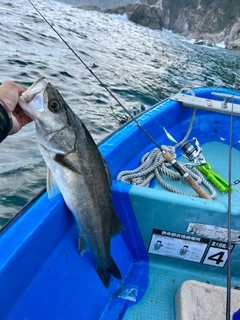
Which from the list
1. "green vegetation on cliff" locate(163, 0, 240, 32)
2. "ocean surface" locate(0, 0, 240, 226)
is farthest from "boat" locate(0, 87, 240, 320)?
"green vegetation on cliff" locate(163, 0, 240, 32)

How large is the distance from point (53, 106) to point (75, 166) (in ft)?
1.41

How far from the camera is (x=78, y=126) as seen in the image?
193 centimetres

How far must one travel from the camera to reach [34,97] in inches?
70.7

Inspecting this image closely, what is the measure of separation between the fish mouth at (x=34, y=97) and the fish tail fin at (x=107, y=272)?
1.30 meters

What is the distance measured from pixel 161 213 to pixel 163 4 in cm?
15649

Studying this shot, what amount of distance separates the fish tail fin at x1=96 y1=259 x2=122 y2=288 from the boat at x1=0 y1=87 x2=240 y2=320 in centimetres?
15

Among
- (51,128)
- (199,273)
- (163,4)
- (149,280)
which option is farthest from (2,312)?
(163,4)

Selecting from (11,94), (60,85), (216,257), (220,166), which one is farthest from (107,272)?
(60,85)

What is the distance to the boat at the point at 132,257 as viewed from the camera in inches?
72.4

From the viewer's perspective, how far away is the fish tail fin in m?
2.22

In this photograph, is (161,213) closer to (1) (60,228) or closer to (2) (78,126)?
(1) (60,228)

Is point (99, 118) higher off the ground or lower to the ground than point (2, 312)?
lower

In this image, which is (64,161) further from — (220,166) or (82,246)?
(220,166)

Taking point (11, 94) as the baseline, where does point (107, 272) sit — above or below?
below
